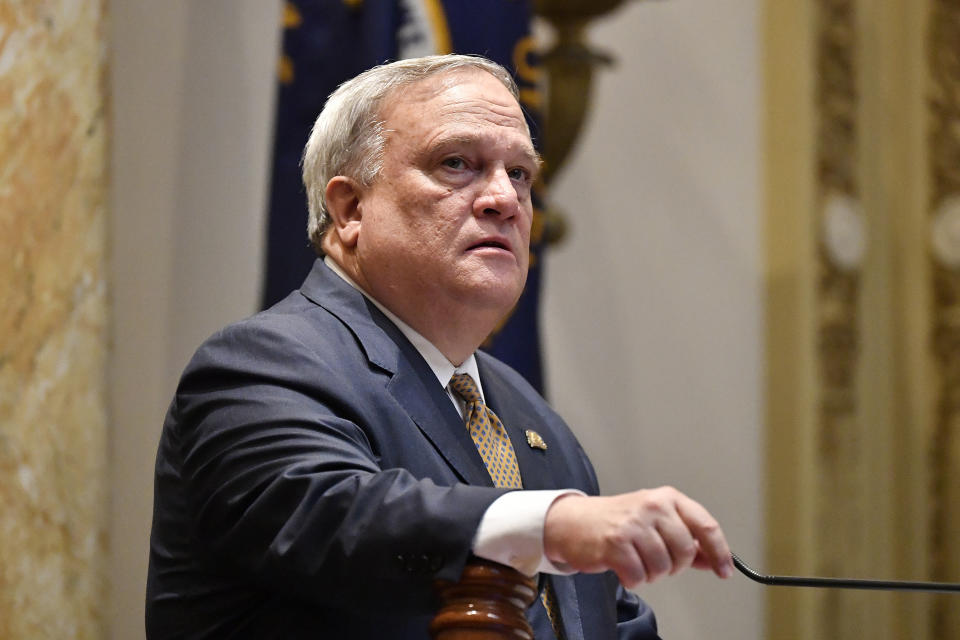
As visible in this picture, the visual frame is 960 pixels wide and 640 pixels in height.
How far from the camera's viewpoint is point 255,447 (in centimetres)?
156

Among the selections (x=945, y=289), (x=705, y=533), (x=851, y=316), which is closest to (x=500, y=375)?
(x=705, y=533)

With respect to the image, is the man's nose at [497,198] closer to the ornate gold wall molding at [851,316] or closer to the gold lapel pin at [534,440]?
the gold lapel pin at [534,440]

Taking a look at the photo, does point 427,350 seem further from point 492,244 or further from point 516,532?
point 516,532

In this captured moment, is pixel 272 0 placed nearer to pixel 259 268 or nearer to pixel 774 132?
pixel 259 268

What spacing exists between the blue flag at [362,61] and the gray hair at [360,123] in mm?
859

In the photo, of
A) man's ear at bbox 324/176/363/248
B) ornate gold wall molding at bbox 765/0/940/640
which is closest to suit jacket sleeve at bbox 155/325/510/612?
man's ear at bbox 324/176/363/248

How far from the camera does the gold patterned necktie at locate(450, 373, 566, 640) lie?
→ 190 cm

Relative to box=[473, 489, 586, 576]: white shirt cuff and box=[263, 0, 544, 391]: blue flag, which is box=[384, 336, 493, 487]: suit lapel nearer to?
box=[473, 489, 586, 576]: white shirt cuff

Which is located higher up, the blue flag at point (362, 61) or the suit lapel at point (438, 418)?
the blue flag at point (362, 61)

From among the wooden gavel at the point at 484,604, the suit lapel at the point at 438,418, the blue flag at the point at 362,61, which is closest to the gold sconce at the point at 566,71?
the blue flag at the point at 362,61

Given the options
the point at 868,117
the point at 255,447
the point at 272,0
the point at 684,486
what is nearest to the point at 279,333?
the point at 255,447

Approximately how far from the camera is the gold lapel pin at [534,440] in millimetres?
2093

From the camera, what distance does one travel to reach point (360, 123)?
2.12m

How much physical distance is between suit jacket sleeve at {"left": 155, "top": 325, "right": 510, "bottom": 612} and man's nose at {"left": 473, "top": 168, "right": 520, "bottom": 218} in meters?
0.34
